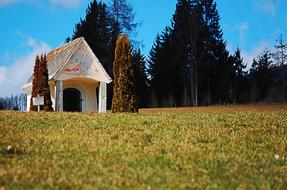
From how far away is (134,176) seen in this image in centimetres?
685

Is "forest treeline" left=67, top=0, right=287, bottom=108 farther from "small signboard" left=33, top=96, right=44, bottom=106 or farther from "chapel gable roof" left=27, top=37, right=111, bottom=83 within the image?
"small signboard" left=33, top=96, right=44, bottom=106

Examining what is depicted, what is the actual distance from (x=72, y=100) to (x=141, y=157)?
31.5 m

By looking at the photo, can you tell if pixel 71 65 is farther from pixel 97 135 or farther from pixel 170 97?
pixel 170 97

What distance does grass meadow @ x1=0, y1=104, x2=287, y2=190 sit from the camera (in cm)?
657

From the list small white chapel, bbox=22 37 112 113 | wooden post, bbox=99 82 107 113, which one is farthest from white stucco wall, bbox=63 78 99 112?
wooden post, bbox=99 82 107 113

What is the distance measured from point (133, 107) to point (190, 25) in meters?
38.2

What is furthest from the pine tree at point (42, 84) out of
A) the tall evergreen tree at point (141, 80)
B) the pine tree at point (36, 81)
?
the tall evergreen tree at point (141, 80)

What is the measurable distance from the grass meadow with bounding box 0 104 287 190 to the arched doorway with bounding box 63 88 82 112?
25.2 meters

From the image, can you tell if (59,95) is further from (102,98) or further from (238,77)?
(238,77)

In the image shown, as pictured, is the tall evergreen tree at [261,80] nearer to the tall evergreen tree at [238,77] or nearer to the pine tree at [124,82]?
the tall evergreen tree at [238,77]

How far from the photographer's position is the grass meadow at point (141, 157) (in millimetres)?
6574

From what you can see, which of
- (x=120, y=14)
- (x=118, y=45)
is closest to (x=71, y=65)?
(x=118, y=45)

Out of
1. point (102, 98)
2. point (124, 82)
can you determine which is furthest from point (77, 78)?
point (124, 82)

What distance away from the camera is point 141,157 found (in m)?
8.36
